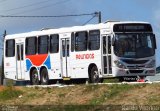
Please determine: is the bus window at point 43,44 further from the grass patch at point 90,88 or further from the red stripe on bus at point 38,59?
the grass patch at point 90,88

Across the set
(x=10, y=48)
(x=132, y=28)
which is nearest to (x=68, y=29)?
(x=132, y=28)

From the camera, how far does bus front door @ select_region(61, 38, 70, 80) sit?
3243cm

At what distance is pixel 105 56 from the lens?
1166 inches

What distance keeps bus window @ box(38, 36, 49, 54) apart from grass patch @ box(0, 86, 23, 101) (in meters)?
6.18

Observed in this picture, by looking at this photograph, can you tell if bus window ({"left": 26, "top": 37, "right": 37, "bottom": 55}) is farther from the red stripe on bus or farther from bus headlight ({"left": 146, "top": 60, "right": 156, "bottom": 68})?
bus headlight ({"left": 146, "top": 60, "right": 156, "bottom": 68})

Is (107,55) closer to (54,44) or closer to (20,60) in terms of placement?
(54,44)

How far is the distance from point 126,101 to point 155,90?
1216mm

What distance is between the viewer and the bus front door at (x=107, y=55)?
29422 mm

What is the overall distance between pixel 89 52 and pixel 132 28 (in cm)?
252

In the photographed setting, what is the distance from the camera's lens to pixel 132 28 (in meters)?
29.8

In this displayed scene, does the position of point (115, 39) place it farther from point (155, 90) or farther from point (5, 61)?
point (5, 61)

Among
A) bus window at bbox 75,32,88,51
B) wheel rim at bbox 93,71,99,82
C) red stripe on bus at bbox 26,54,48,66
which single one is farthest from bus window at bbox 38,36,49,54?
wheel rim at bbox 93,71,99,82

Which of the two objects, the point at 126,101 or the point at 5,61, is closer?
the point at 126,101

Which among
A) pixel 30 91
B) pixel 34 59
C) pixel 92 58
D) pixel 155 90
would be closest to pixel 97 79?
pixel 92 58
